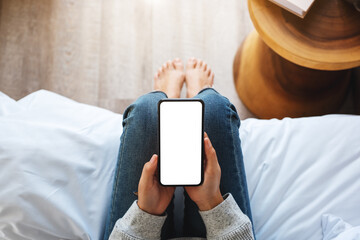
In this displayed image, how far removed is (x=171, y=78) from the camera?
45.5 inches

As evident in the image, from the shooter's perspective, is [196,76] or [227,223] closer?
[227,223]

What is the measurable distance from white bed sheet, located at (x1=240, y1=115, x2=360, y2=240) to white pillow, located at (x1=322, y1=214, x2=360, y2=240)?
2 cm

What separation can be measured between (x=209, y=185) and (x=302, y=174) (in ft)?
1.04

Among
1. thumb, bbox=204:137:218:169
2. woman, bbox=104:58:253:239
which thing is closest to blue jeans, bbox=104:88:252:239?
woman, bbox=104:58:253:239

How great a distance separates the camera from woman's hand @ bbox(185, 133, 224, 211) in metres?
0.61

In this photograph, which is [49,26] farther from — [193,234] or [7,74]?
[193,234]

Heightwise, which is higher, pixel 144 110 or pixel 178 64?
pixel 178 64

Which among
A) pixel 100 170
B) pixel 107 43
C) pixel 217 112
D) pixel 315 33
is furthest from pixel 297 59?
pixel 107 43

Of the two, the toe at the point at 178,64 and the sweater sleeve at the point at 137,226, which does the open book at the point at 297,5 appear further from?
the sweater sleeve at the point at 137,226

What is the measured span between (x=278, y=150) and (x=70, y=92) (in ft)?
2.77

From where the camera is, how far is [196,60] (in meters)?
1.21

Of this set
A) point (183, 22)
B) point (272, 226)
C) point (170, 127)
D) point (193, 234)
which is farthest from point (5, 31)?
point (272, 226)

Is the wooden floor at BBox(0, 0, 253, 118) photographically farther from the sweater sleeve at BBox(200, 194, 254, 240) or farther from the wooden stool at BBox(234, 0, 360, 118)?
the sweater sleeve at BBox(200, 194, 254, 240)

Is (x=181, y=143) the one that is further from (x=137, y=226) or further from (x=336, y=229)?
(x=336, y=229)
